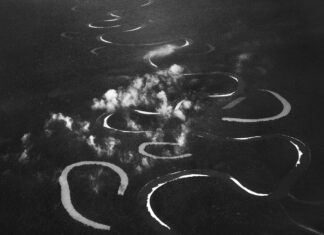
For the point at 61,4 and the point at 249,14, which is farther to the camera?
the point at 61,4

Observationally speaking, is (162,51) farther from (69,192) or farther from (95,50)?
(69,192)

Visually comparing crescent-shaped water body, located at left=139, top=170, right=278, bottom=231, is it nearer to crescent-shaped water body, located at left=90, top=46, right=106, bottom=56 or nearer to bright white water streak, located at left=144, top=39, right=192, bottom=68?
bright white water streak, located at left=144, top=39, right=192, bottom=68

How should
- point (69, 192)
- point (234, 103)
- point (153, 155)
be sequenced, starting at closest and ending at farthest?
point (69, 192)
point (153, 155)
point (234, 103)

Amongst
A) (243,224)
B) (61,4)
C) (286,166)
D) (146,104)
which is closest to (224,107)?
(146,104)

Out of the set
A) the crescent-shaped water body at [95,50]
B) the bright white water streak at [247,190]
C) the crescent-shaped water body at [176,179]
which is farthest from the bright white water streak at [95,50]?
the bright white water streak at [247,190]

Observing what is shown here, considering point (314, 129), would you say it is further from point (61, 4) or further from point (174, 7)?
point (61, 4)

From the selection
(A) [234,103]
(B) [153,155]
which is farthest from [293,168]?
(A) [234,103]

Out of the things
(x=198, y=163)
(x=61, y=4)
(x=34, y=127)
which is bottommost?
(x=61, y=4)

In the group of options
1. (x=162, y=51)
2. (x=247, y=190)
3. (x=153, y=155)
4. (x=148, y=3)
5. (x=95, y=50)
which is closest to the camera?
(x=247, y=190)

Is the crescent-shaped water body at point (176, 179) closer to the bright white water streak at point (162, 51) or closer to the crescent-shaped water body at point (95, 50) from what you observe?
the bright white water streak at point (162, 51)
